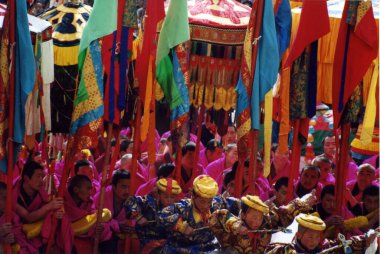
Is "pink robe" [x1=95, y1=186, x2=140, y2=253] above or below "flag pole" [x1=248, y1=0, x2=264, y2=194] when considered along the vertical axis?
below

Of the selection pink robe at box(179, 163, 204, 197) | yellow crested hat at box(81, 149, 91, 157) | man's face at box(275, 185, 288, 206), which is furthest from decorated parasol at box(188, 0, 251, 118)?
yellow crested hat at box(81, 149, 91, 157)

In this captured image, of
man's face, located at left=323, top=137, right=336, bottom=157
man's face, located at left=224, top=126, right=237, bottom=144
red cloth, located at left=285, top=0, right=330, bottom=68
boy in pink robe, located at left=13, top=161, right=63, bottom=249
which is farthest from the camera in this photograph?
man's face, located at left=224, top=126, right=237, bottom=144

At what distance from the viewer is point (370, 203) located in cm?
976

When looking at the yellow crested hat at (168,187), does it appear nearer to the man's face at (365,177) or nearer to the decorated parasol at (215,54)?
the decorated parasol at (215,54)

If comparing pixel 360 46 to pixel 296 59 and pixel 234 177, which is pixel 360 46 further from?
pixel 234 177

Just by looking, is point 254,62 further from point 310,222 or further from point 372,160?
point 372,160

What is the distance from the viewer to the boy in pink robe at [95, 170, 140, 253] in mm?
9184

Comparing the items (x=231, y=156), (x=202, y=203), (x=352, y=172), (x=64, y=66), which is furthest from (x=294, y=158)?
(x=352, y=172)

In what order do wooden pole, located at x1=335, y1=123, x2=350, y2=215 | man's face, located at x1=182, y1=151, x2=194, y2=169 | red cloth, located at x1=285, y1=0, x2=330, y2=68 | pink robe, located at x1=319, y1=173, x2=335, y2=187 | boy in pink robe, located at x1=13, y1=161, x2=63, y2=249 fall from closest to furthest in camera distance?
boy in pink robe, located at x1=13, y1=161, x2=63, y2=249 → red cloth, located at x1=285, y1=0, x2=330, y2=68 → wooden pole, located at x1=335, y1=123, x2=350, y2=215 → man's face, located at x1=182, y1=151, x2=194, y2=169 → pink robe, located at x1=319, y1=173, x2=335, y2=187

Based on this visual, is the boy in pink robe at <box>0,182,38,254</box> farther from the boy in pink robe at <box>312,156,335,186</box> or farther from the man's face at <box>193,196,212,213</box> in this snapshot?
the boy in pink robe at <box>312,156,335,186</box>

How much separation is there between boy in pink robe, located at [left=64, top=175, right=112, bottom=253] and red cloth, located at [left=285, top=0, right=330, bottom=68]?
6.14 ft

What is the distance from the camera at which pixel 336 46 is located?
30.6ft

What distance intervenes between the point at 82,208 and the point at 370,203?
2402 millimetres

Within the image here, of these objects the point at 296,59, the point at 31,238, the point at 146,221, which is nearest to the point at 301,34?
the point at 296,59
